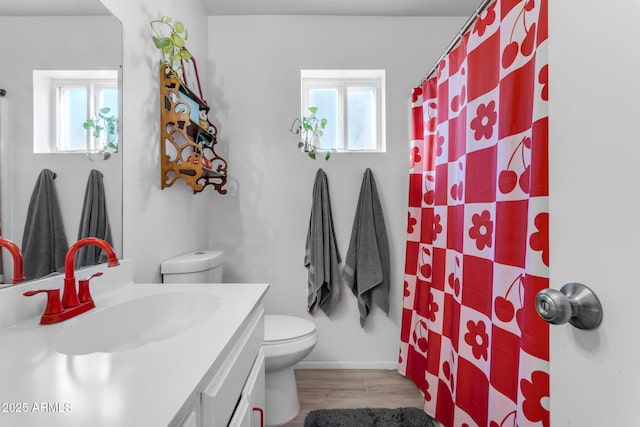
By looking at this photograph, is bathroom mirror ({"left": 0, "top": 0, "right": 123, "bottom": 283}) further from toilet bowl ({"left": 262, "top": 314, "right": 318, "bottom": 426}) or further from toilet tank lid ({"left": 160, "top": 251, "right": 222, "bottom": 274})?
toilet bowl ({"left": 262, "top": 314, "right": 318, "bottom": 426})

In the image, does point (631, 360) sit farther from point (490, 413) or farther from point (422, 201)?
point (422, 201)

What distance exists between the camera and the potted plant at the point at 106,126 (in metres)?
0.96

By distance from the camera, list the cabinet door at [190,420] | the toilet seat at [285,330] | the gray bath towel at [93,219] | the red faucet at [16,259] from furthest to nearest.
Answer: the toilet seat at [285,330] → the gray bath towel at [93,219] → the red faucet at [16,259] → the cabinet door at [190,420]

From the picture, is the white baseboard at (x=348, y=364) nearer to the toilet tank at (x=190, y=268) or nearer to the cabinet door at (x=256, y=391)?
the toilet tank at (x=190, y=268)

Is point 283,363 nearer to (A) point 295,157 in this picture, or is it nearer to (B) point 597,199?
(A) point 295,157

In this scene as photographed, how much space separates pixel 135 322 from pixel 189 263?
53 cm

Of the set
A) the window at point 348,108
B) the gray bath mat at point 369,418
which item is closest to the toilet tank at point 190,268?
the gray bath mat at point 369,418

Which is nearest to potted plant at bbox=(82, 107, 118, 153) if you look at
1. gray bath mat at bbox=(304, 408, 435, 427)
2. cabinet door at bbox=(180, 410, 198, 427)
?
cabinet door at bbox=(180, 410, 198, 427)

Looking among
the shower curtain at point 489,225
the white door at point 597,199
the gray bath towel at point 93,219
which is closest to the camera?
the white door at point 597,199

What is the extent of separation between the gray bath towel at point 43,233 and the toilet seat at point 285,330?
35.4 inches

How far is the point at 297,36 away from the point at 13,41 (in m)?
1.64

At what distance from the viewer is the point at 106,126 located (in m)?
1.03

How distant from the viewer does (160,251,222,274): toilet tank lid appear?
139cm

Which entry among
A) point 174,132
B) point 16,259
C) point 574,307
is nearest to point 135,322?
point 16,259
